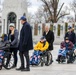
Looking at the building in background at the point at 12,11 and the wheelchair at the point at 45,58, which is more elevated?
the building in background at the point at 12,11

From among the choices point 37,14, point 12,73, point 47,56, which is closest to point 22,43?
point 12,73

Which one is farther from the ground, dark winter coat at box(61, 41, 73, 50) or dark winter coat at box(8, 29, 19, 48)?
dark winter coat at box(8, 29, 19, 48)

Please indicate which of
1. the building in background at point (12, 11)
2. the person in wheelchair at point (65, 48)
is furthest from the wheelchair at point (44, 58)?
the building in background at point (12, 11)

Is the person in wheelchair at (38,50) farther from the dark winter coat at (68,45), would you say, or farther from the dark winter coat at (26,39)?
the dark winter coat at (26,39)

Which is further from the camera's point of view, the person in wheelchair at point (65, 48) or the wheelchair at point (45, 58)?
the person in wheelchair at point (65, 48)

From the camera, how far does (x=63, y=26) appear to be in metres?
40.0

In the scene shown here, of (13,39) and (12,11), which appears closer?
(13,39)

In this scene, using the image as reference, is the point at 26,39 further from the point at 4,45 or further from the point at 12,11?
the point at 12,11

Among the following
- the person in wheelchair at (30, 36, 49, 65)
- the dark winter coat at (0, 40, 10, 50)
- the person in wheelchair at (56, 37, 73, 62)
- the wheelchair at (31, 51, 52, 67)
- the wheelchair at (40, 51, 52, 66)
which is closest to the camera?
the dark winter coat at (0, 40, 10, 50)

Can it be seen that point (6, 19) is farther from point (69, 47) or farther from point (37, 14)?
point (37, 14)

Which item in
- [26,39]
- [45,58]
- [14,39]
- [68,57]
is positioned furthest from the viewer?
[68,57]

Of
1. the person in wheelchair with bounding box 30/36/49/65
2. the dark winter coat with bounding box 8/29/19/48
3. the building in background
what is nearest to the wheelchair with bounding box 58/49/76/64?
the person in wheelchair with bounding box 30/36/49/65

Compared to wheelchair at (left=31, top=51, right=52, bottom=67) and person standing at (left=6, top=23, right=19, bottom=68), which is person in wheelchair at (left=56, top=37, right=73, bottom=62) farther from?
person standing at (left=6, top=23, right=19, bottom=68)

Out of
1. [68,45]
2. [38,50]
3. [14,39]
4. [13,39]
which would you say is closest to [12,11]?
[68,45]
